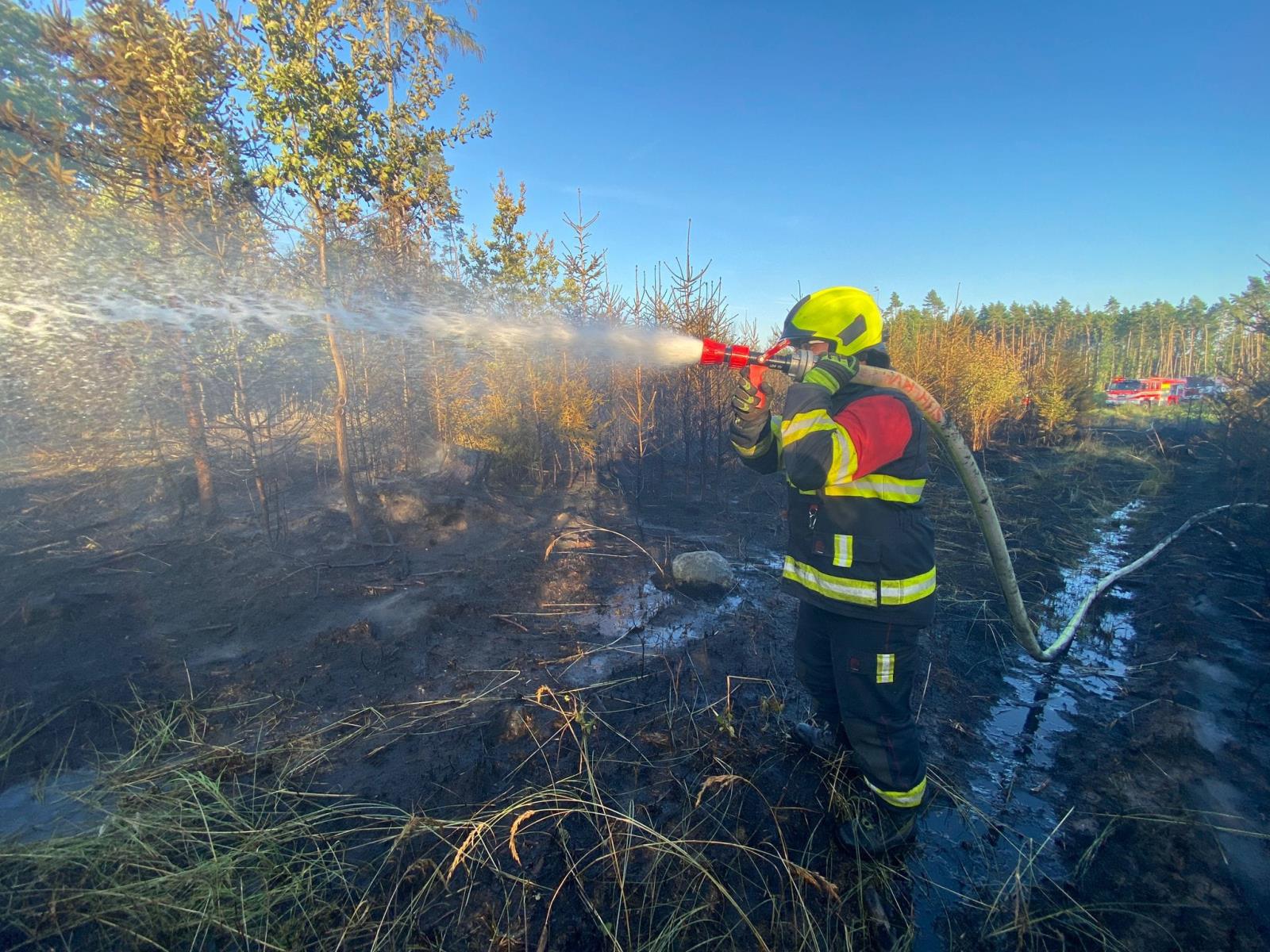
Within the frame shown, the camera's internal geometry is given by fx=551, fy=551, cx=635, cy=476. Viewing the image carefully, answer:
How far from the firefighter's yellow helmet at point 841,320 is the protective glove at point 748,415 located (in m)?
0.41

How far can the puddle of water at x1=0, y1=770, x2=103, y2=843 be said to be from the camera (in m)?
2.77

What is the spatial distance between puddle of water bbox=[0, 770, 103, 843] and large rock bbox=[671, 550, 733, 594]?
5.04 m

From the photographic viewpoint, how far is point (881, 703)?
284 cm

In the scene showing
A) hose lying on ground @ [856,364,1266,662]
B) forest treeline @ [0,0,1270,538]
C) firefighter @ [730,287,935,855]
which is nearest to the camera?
firefighter @ [730,287,935,855]

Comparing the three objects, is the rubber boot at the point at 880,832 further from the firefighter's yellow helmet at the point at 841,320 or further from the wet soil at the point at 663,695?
the firefighter's yellow helmet at the point at 841,320

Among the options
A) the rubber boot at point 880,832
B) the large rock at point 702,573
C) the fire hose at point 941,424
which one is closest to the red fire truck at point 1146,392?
the large rock at point 702,573

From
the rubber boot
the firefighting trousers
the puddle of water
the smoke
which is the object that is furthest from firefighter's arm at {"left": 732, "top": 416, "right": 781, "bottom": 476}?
the puddle of water

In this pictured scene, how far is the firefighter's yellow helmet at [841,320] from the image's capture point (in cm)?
300

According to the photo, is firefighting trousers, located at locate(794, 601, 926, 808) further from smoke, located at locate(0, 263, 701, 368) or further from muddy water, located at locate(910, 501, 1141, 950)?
smoke, located at locate(0, 263, 701, 368)

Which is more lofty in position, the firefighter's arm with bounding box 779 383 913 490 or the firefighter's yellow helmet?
the firefighter's yellow helmet

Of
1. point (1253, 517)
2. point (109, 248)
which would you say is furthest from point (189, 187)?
point (1253, 517)

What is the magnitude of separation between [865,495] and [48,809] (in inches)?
186

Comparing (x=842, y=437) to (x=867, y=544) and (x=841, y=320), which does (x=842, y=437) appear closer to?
(x=867, y=544)

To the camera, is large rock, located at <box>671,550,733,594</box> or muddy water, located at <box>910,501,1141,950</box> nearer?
muddy water, located at <box>910,501,1141,950</box>
